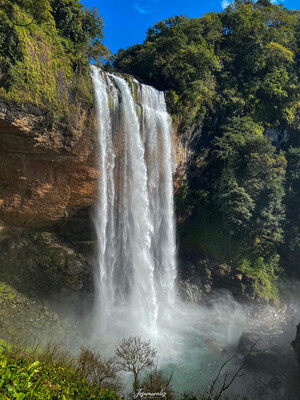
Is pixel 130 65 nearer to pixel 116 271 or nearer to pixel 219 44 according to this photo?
pixel 219 44

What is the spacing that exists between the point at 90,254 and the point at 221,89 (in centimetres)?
1676

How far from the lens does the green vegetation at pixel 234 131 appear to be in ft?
55.1

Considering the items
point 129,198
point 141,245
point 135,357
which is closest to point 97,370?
point 135,357

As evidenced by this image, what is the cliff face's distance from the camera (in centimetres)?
987

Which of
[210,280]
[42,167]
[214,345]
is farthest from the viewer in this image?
[210,280]

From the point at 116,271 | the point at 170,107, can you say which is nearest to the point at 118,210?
the point at 116,271

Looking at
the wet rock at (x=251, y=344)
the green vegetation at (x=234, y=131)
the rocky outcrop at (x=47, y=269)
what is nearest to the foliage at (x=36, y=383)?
the rocky outcrop at (x=47, y=269)

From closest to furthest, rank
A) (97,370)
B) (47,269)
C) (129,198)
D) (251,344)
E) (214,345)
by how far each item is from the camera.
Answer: (97,370) < (251,344) < (214,345) < (47,269) < (129,198)

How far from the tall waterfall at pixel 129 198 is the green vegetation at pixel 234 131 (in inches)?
107

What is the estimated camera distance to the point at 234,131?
60.6 ft

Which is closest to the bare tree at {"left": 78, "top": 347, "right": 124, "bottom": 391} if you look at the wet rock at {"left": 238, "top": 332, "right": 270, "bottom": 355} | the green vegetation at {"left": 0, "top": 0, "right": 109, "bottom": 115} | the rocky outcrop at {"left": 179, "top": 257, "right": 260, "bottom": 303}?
the wet rock at {"left": 238, "top": 332, "right": 270, "bottom": 355}

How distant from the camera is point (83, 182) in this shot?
12.8 m

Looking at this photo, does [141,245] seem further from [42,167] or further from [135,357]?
[42,167]

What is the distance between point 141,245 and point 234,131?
11.4 meters
